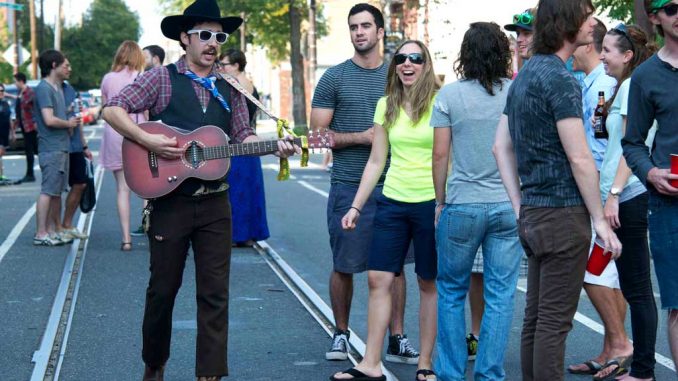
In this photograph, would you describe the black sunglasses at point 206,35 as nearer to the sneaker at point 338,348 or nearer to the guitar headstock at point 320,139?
the guitar headstock at point 320,139

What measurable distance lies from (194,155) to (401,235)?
45.4 inches

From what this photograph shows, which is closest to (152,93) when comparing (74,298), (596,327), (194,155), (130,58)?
(194,155)

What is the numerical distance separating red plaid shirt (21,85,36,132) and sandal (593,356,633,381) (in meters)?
11.7

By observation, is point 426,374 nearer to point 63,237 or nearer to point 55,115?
point 55,115

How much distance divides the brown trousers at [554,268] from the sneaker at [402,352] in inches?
81.7

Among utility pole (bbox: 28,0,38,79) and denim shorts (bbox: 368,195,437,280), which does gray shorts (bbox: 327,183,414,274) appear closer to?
denim shorts (bbox: 368,195,437,280)

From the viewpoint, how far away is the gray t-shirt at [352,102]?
7.36 metres

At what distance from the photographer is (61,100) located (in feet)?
40.7

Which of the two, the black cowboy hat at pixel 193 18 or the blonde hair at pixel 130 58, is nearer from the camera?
the black cowboy hat at pixel 193 18

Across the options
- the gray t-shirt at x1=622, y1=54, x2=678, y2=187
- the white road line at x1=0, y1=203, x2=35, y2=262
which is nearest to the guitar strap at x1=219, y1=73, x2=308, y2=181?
the gray t-shirt at x1=622, y1=54, x2=678, y2=187

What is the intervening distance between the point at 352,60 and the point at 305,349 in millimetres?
1711

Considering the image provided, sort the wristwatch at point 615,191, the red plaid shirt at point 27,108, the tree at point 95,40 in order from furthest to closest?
the tree at point 95,40, the red plaid shirt at point 27,108, the wristwatch at point 615,191

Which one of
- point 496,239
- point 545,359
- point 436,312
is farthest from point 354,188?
point 545,359

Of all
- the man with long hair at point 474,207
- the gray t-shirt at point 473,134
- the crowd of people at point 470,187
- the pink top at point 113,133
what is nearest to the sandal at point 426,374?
the crowd of people at point 470,187
